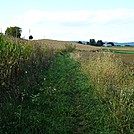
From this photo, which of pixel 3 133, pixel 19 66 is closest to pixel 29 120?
pixel 3 133

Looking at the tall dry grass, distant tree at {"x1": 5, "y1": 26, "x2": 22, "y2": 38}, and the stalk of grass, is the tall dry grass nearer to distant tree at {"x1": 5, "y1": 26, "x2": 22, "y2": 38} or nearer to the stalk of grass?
the stalk of grass

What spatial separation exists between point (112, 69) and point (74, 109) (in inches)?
118

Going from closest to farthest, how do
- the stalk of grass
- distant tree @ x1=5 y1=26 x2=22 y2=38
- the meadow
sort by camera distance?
the meadow < the stalk of grass < distant tree @ x1=5 y1=26 x2=22 y2=38

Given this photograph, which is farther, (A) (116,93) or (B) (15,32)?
(B) (15,32)

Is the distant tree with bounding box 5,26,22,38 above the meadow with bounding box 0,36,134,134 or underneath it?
above

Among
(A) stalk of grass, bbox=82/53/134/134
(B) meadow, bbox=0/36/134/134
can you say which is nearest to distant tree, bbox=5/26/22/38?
(B) meadow, bbox=0/36/134/134

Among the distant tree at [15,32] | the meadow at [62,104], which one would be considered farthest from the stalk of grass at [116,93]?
the distant tree at [15,32]

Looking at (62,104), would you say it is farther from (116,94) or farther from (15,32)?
(15,32)

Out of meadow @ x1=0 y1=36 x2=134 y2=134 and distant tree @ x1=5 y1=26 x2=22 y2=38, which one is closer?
meadow @ x1=0 y1=36 x2=134 y2=134

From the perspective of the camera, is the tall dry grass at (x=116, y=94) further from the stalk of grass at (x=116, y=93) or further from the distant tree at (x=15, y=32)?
the distant tree at (x=15, y=32)

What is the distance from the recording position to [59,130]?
6.30m

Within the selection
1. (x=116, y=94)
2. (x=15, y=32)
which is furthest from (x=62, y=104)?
(x=15, y=32)

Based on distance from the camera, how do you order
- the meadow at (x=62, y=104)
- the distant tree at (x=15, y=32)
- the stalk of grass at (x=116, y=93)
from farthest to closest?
1. the distant tree at (x=15, y=32)
2. the stalk of grass at (x=116, y=93)
3. the meadow at (x=62, y=104)

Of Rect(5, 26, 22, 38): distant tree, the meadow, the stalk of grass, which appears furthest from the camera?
Rect(5, 26, 22, 38): distant tree
